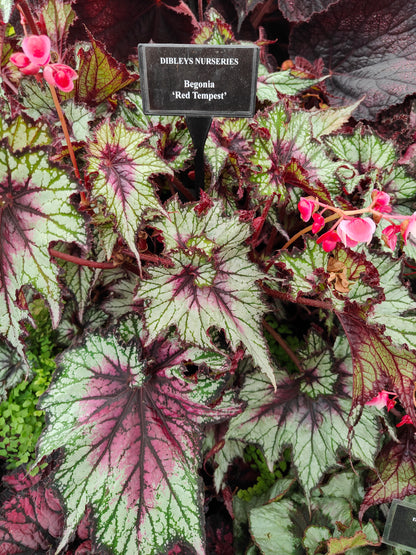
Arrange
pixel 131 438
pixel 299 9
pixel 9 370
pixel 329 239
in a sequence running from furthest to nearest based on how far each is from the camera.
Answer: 1. pixel 299 9
2. pixel 9 370
3. pixel 131 438
4. pixel 329 239

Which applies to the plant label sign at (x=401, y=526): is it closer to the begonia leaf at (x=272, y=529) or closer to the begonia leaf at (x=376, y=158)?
the begonia leaf at (x=272, y=529)

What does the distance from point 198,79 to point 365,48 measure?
3.22ft

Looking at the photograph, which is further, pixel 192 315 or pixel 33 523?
pixel 33 523

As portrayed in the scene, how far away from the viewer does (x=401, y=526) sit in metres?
1.00

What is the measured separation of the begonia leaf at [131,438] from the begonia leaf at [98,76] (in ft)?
1.81

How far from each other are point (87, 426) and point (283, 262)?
0.49 m

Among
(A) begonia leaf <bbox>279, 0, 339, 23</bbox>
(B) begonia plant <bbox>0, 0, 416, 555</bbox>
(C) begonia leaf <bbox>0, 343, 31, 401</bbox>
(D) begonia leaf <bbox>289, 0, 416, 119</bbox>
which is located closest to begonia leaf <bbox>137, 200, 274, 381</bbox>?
(B) begonia plant <bbox>0, 0, 416, 555</bbox>

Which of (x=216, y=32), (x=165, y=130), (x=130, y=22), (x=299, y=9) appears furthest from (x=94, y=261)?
(x=299, y=9)

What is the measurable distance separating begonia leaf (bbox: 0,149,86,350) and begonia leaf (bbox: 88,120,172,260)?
6 centimetres

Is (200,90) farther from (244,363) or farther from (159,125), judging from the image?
(244,363)

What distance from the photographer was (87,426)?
847 millimetres

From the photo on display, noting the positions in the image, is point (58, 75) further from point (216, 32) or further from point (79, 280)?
point (216, 32)

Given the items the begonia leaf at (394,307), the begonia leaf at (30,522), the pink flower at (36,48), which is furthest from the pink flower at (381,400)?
the pink flower at (36,48)

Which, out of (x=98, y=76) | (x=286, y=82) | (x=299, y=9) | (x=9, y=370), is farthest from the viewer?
A: (x=299, y=9)
